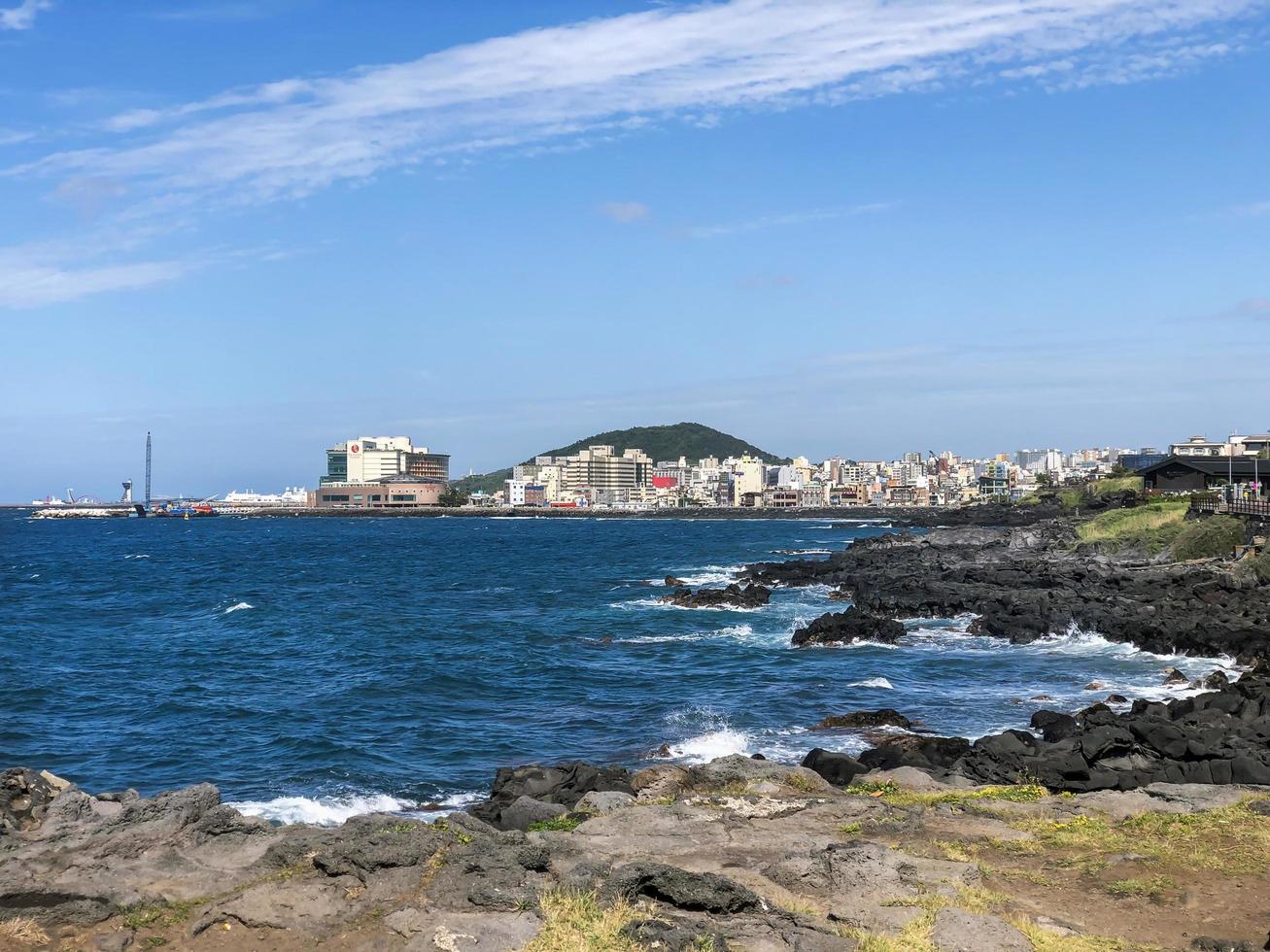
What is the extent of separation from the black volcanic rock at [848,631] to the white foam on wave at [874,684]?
25.9 feet

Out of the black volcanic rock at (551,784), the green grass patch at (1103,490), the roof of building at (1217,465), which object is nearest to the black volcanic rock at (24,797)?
the black volcanic rock at (551,784)

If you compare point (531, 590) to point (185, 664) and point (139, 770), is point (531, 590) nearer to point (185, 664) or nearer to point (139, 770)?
point (185, 664)

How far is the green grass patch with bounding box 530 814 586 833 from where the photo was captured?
15547mm

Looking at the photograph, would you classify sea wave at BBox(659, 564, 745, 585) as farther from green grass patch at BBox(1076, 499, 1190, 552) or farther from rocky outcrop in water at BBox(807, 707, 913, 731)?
rocky outcrop in water at BBox(807, 707, 913, 731)

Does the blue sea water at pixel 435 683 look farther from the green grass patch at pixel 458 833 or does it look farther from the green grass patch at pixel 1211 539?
the green grass patch at pixel 1211 539

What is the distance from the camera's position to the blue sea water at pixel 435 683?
24656 mm

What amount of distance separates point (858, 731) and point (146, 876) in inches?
680

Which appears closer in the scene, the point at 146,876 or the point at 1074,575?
the point at 146,876

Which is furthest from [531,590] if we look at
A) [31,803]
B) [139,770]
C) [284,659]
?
[31,803]

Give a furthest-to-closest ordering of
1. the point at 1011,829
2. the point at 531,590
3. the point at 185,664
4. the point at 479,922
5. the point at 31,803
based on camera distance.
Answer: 1. the point at 531,590
2. the point at 185,664
3. the point at 31,803
4. the point at 1011,829
5. the point at 479,922

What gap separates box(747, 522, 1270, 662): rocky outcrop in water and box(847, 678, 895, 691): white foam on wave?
33.9 feet

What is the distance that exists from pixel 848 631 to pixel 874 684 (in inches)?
369

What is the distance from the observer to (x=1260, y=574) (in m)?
46.0

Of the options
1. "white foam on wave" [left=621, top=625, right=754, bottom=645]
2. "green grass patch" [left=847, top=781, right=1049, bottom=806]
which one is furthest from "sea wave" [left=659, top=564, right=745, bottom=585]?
"green grass patch" [left=847, top=781, right=1049, bottom=806]
